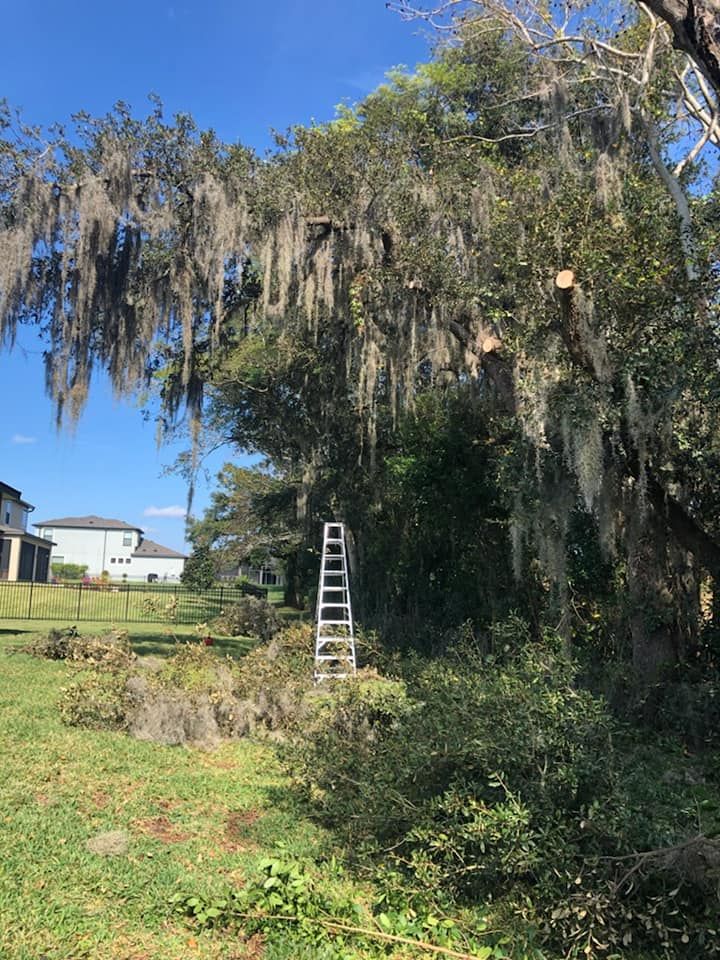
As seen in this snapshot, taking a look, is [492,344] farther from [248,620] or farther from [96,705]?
[248,620]

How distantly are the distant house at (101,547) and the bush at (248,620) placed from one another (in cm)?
4404

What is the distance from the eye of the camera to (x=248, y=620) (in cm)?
1498

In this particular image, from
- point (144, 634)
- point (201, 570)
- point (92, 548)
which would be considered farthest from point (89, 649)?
point (92, 548)

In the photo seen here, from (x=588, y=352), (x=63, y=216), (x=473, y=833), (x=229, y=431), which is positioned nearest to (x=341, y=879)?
(x=473, y=833)

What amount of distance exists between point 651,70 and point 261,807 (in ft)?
29.2

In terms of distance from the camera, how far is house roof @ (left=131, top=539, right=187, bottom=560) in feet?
204

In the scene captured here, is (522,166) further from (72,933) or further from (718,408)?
(72,933)

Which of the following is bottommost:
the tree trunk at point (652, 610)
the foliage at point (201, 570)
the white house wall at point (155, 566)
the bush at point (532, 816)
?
the bush at point (532, 816)

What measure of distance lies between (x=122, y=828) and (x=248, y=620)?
1120cm

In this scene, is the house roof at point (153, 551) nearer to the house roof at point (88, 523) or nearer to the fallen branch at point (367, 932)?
the house roof at point (88, 523)

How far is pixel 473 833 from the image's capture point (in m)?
3.18

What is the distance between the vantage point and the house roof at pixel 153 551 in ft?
204

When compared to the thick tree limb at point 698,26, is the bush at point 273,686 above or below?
below

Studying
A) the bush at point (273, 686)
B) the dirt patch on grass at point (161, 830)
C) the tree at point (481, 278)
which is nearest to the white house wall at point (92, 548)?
the tree at point (481, 278)
